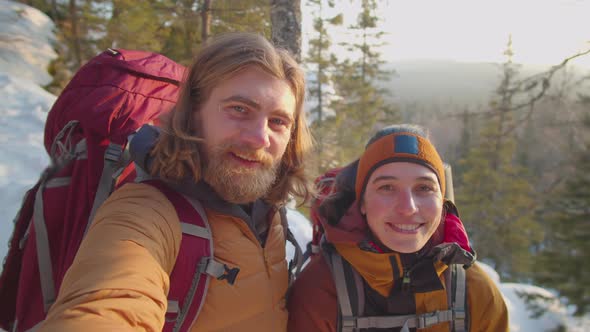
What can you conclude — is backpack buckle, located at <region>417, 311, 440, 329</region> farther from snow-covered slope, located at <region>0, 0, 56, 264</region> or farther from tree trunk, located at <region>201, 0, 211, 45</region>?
tree trunk, located at <region>201, 0, 211, 45</region>

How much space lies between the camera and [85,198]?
1680mm

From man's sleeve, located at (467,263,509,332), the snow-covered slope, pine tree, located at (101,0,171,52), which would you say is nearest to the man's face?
man's sleeve, located at (467,263,509,332)

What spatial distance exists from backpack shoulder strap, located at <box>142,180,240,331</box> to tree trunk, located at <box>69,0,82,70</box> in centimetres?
1227

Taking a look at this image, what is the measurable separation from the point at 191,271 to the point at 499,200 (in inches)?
883

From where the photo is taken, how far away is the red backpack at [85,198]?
1.53m

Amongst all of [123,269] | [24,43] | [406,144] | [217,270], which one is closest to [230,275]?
[217,270]

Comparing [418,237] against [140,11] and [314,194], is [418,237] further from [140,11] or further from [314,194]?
[140,11]

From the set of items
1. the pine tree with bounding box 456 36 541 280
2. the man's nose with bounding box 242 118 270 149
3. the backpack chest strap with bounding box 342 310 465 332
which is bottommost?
the pine tree with bounding box 456 36 541 280

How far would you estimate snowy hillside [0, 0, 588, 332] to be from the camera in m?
5.45

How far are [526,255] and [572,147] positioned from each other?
44.1ft

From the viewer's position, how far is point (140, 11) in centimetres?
805

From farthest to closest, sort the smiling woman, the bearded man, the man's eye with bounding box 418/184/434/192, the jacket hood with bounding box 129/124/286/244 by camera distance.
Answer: the man's eye with bounding box 418/184/434/192 < the smiling woman < the jacket hood with bounding box 129/124/286/244 < the bearded man

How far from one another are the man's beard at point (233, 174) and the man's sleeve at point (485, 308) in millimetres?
1451

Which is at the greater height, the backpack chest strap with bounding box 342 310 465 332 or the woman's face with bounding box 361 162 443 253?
the woman's face with bounding box 361 162 443 253
